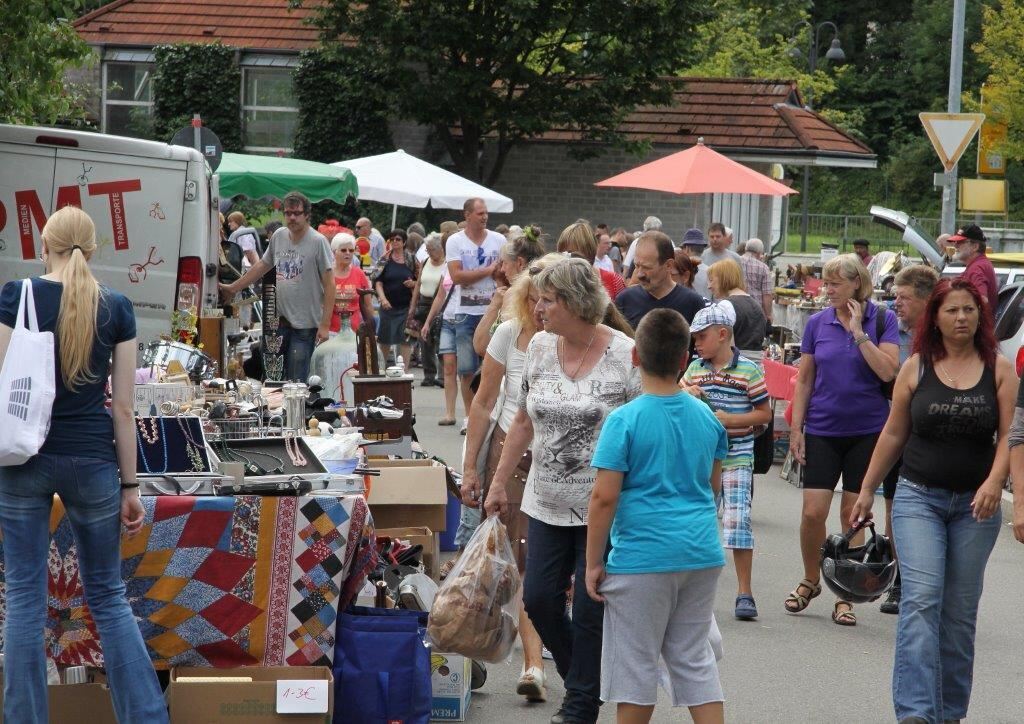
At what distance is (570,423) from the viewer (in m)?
5.41

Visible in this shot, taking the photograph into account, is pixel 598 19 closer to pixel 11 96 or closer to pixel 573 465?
pixel 11 96

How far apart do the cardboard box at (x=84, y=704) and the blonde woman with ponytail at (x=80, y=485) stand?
0.26 m

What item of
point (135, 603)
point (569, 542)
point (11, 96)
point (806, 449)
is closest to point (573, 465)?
point (569, 542)

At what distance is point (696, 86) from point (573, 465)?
26.6 meters

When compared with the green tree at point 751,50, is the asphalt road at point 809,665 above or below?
below

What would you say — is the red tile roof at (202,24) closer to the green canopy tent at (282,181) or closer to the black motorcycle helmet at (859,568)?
the green canopy tent at (282,181)

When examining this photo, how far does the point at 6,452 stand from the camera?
Result: 4.73m

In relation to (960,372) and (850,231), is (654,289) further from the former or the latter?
(850,231)

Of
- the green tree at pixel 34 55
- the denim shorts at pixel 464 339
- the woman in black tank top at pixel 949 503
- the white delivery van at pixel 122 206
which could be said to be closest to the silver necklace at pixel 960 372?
the woman in black tank top at pixel 949 503

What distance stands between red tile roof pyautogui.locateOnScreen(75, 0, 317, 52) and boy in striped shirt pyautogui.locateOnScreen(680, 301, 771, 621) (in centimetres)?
2432

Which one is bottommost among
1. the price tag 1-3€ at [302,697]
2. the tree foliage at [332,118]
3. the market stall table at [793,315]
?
the price tag 1-3€ at [302,697]

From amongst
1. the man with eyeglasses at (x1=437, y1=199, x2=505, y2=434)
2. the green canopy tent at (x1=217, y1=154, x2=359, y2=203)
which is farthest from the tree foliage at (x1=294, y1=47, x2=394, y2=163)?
the man with eyeglasses at (x1=437, y1=199, x2=505, y2=434)

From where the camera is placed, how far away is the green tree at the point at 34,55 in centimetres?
1167

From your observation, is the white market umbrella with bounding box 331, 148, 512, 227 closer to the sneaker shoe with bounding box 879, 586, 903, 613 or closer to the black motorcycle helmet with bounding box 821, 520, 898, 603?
the sneaker shoe with bounding box 879, 586, 903, 613
